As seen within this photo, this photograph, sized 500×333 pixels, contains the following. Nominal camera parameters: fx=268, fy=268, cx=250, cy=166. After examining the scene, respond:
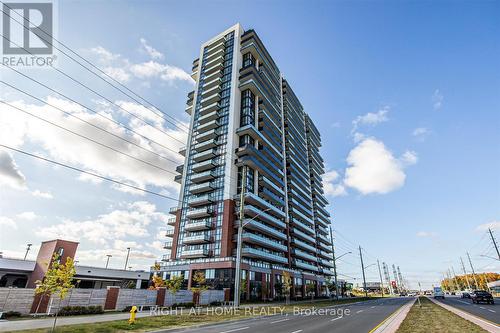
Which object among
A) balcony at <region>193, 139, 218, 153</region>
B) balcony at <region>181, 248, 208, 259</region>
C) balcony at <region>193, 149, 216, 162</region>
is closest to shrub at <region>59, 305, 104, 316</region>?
balcony at <region>181, 248, 208, 259</region>

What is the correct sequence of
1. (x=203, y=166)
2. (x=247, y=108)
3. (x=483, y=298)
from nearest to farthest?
(x=483, y=298) < (x=203, y=166) < (x=247, y=108)

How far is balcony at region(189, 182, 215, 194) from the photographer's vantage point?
62684mm

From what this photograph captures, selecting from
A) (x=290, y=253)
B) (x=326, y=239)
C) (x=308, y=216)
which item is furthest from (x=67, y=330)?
(x=326, y=239)

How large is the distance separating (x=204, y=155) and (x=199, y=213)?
14628 mm

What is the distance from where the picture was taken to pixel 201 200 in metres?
61.8

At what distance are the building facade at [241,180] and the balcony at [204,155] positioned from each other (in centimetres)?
27

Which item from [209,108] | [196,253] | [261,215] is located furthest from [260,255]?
[209,108]

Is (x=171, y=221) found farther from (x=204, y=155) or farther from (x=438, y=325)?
(x=438, y=325)

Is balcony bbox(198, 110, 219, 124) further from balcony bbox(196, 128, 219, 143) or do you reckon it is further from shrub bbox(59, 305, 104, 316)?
shrub bbox(59, 305, 104, 316)

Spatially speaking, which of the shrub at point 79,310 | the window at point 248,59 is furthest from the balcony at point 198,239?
the window at point 248,59

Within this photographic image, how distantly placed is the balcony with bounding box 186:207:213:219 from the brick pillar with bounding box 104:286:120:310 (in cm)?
3368

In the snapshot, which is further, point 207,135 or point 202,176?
point 207,135

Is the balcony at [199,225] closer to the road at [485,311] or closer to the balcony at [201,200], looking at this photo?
the balcony at [201,200]

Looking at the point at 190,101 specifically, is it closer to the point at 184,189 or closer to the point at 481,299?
the point at 184,189
